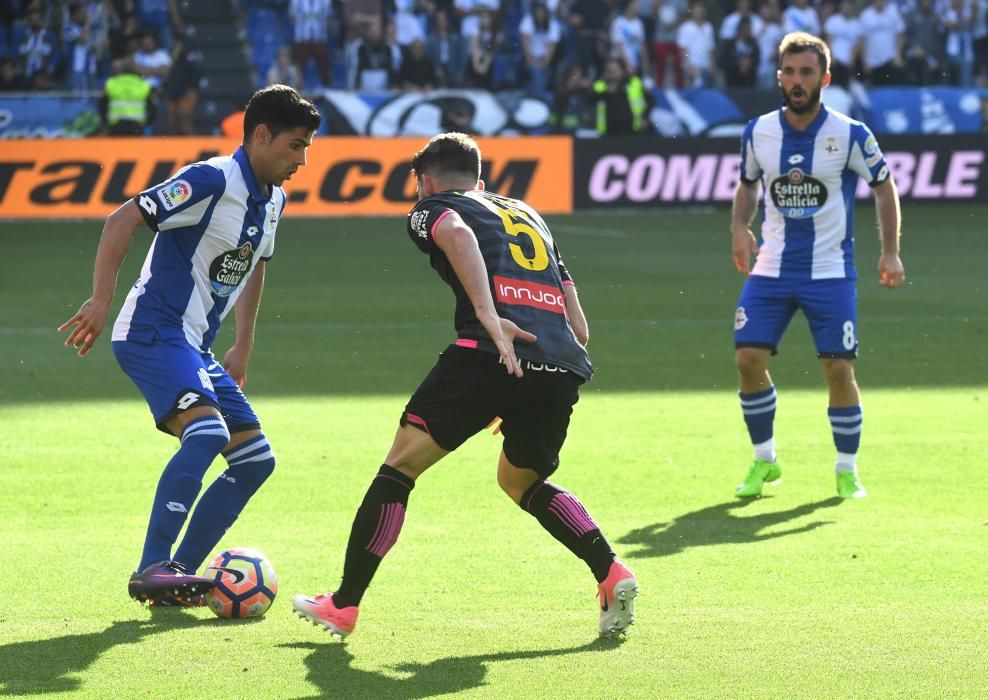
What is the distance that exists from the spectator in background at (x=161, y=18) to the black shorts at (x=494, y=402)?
2359 centimetres

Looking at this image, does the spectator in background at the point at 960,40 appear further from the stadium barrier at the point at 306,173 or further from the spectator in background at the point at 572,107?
the stadium barrier at the point at 306,173

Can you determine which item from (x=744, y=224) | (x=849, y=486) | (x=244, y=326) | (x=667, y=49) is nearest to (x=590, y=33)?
(x=667, y=49)

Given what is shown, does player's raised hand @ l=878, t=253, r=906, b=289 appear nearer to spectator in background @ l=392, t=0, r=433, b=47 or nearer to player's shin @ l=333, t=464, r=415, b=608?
player's shin @ l=333, t=464, r=415, b=608

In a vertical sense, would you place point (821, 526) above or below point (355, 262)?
above

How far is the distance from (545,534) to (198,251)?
78.8 inches

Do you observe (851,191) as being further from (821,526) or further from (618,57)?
(618,57)

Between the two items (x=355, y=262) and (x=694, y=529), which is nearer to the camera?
(x=694, y=529)

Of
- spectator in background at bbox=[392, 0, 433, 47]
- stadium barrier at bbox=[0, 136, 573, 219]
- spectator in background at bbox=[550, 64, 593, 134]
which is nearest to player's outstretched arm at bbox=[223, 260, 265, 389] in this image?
stadium barrier at bbox=[0, 136, 573, 219]

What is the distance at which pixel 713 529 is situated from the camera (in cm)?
705

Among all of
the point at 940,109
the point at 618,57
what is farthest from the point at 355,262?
the point at 940,109

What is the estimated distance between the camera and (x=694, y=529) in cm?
704

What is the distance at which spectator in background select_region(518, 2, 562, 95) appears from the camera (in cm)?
2722

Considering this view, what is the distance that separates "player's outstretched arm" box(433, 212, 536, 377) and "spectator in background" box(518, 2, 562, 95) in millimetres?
22250

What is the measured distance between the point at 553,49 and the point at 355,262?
1067 centimetres
